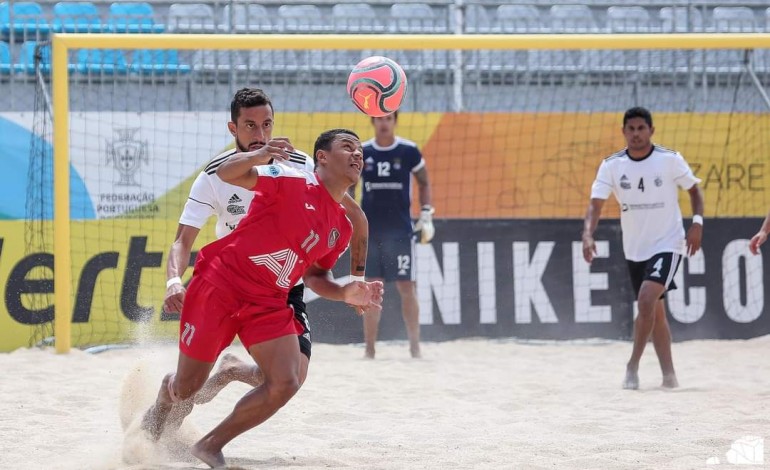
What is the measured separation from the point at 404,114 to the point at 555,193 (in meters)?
1.69

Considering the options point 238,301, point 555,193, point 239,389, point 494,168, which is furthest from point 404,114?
point 238,301

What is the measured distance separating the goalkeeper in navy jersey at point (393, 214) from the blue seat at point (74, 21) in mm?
3908

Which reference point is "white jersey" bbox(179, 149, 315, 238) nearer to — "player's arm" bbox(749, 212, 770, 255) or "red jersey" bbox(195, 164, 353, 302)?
"red jersey" bbox(195, 164, 353, 302)

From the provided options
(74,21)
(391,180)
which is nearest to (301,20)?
(74,21)

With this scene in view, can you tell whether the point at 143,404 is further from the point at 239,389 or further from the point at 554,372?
the point at 554,372

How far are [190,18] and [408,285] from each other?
4.92m

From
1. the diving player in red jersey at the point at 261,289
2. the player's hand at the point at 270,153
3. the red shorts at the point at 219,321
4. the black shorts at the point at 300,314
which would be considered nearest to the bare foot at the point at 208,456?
the diving player in red jersey at the point at 261,289

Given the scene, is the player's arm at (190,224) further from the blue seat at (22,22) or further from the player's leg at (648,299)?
the blue seat at (22,22)

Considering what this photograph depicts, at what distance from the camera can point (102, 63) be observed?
10234 mm

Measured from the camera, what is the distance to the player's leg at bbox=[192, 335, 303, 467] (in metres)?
4.19

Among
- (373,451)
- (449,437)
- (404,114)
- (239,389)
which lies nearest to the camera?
(373,451)

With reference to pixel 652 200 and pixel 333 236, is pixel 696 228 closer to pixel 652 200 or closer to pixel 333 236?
pixel 652 200

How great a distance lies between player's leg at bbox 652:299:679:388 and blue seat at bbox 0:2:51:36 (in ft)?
24.0

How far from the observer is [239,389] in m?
7.17
